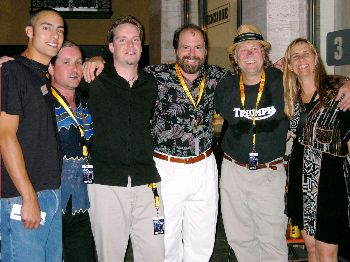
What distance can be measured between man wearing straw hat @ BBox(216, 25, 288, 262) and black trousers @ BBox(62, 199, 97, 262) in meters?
1.23

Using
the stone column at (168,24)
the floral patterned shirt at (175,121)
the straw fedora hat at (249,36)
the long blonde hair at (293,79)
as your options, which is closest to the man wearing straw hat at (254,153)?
the straw fedora hat at (249,36)

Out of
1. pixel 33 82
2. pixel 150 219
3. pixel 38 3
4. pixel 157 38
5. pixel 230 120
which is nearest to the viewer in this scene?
pixel 33 82

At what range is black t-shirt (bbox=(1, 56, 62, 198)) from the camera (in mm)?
2465

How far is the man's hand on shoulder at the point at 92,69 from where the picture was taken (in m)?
3.39

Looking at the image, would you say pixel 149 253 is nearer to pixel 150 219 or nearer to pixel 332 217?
pixel 150 219

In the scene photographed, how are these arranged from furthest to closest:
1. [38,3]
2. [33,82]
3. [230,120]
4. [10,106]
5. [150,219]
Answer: [38,3] → [230,120] → [150,219] → [33,82] → [10,106]

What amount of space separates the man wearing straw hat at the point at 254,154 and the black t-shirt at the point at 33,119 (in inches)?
63.6

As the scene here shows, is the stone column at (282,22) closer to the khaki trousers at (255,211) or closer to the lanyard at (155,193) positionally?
the khaki trousers at (255,211)

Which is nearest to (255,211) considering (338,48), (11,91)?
(11,91)

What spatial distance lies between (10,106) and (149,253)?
5.34ft

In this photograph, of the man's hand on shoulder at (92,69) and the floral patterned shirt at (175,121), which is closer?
the man's hand on shoulder at (92,69)

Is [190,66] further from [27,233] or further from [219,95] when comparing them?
[27,233]

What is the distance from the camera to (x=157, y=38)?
11.1 meters

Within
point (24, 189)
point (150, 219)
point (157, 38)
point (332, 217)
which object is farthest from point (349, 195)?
point (157, 38)
